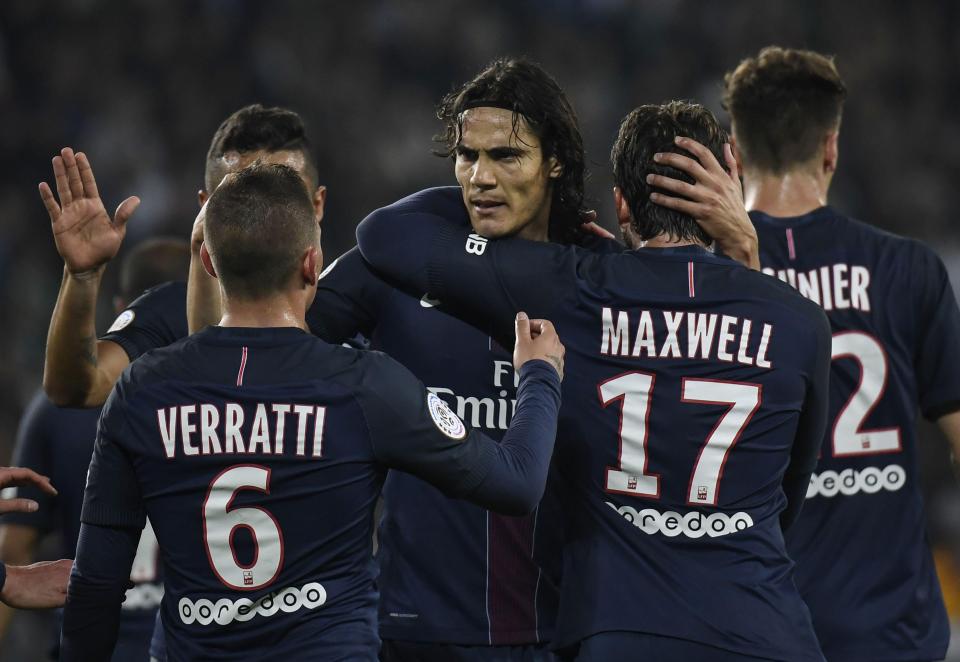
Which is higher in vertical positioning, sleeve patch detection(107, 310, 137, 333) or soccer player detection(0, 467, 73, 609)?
sleeve patch detection(107, 310, 137, 333)

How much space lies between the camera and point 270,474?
2.92 metres

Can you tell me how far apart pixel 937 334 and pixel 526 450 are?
1.82 m

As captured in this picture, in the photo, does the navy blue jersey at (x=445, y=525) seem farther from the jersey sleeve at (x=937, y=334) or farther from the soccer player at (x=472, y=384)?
the jersey sleeve at (x=937, y=334)

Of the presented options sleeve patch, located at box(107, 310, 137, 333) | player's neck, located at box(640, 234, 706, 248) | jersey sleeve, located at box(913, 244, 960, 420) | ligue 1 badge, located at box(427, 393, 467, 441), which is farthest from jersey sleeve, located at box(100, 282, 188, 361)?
jersey sleeve, located at box(913, 244, 960, 420)

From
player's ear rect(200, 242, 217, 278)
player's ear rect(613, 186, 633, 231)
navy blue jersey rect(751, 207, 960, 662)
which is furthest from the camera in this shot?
navy blue jersey rect(751, 207, 960, 662)

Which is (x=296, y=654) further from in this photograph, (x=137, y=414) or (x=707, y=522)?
(x=707, y=522)

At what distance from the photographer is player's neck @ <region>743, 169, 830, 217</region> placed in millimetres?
4441

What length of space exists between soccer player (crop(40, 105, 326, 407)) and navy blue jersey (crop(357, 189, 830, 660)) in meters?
0.90

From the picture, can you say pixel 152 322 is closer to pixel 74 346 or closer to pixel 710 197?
pixel 74 346

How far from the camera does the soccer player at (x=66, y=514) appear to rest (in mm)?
4922

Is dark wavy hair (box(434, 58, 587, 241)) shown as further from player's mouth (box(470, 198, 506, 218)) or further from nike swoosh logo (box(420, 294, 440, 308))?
nike swoosh logo (box(420, 294, 440, 308))

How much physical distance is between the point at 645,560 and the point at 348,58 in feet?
29.9

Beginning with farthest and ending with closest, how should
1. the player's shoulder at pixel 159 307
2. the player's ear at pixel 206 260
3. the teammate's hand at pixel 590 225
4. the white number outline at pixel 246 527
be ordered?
1. the player's shoulder at pixel 159 307
2. the teammate's hand at pixel 590 225
3. the player's ear at pixel 206 260
4. the white number outline at pixel 246 527

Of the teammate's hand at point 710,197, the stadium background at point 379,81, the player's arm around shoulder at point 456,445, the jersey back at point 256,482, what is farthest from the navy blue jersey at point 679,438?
the stadium background at point 379,81
